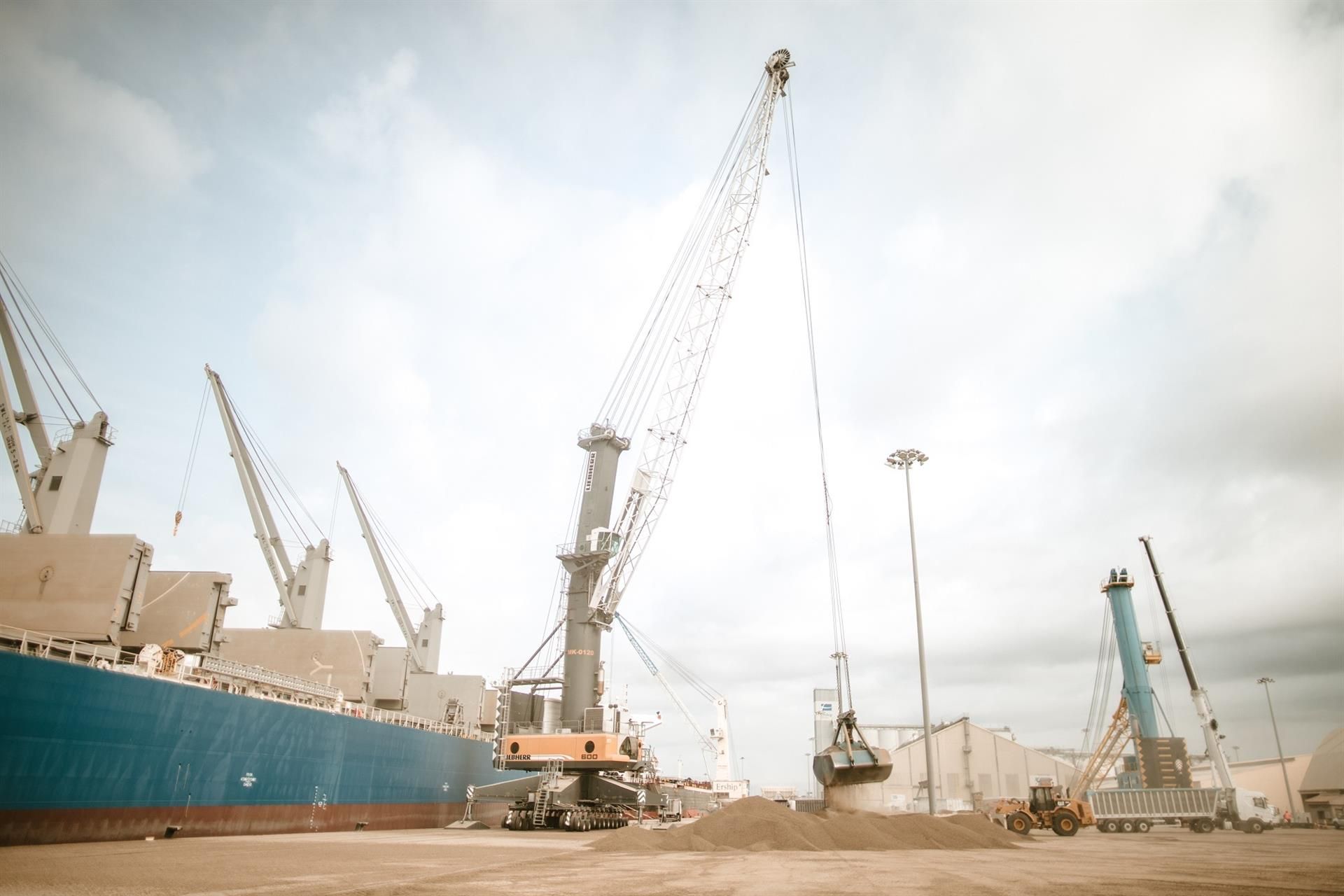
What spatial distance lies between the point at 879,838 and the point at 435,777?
1184 inches

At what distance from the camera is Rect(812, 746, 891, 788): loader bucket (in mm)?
29141

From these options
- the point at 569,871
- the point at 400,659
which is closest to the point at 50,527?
the point at 400,659

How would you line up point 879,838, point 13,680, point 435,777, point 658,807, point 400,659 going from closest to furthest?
1. point 13,680
2. point 879,838
3. point 658,807
4. point 435,777
5. point 400,659

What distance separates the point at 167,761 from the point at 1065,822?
36.5 metres

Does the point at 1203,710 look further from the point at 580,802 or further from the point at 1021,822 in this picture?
the point at 580,802

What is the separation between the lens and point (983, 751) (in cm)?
7112

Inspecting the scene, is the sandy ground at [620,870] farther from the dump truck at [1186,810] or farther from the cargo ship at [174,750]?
the dump truck at [1186,810]

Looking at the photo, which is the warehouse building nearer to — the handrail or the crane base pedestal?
the crane base pedestal

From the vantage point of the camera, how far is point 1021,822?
32.4 m

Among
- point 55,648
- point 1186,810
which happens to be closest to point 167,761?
point 55,648

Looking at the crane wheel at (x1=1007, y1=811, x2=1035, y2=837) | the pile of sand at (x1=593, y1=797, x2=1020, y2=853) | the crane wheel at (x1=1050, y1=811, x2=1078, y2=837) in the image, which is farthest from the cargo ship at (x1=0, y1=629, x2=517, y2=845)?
the crane wheel at (x1=1050, y1=811, x2=1078, y2=837)

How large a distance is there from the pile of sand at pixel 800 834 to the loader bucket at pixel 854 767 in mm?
2029

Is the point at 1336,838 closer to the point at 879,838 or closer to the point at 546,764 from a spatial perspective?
the point at 879,838

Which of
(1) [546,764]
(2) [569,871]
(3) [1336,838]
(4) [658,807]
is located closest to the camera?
(2) [569,871]
